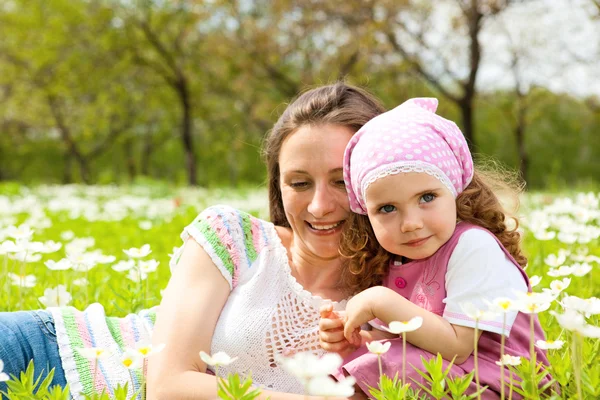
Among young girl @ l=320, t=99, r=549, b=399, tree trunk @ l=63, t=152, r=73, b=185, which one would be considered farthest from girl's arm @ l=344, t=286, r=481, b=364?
tree trunk @ l=63, t=152, r=73, b=185

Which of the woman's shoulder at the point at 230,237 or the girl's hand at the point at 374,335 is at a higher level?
the woman's shoulder at the point at 230,237

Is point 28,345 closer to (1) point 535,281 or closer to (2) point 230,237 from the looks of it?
(2) point 230,237

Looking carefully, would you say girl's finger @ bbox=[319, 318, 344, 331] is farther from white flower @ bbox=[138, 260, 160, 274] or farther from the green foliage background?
the green foliage background

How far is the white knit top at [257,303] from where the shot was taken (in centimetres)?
233

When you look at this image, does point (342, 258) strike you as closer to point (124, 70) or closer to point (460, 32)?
point (460, 32)

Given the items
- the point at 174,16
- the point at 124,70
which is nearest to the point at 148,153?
the point at 124,70

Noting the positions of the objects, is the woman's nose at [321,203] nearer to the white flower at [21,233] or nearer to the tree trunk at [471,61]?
the white flower at [21,233]

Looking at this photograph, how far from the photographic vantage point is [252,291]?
7.97 ft

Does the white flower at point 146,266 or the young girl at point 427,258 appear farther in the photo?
the white flower at point 146,266

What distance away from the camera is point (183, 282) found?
7.68 feet

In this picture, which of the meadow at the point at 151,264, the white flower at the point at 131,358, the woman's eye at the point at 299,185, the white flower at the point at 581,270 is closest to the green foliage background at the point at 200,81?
the meadow at the point at 151,264

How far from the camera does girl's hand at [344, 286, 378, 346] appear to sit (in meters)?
1.95

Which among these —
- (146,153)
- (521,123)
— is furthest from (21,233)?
(146,153)

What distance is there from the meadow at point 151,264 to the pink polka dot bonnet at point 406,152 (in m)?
0.48
